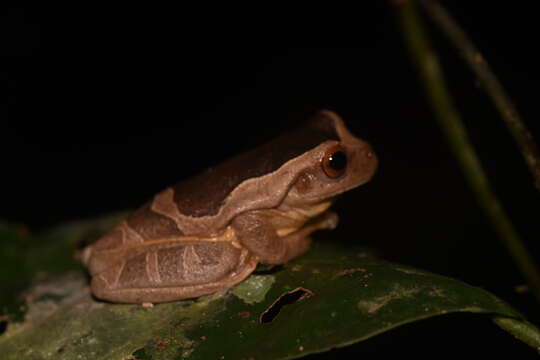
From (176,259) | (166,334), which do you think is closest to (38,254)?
(176,259)

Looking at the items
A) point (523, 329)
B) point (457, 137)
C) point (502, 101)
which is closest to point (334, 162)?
point (457, 137)

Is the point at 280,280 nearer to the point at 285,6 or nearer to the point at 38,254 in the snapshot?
the point at 38,254

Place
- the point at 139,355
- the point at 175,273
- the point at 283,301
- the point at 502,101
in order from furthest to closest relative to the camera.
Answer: the point at 175,273
the point at 283,301
the point at 139,355
the point at 502,101

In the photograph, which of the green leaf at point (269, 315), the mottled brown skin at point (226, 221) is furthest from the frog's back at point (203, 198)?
the green leaf at point (269, 315)

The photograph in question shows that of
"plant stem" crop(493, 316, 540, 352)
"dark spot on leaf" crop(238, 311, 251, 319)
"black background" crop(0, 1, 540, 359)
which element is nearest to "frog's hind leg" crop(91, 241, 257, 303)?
"dark spot on leaf" crop(238, 311, 251, 319)

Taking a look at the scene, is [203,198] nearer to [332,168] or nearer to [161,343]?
[332,168]
